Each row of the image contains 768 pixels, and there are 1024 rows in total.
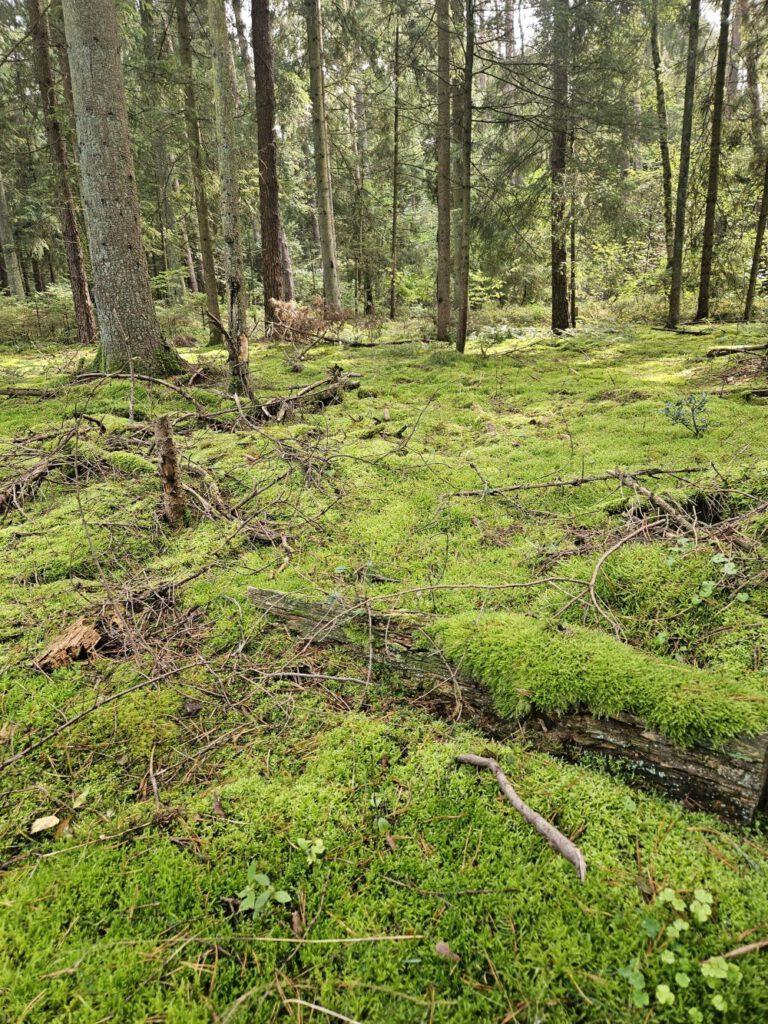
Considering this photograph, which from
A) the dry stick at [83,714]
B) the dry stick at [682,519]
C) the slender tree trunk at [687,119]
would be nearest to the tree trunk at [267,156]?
the slender tree trunk at [687,119]

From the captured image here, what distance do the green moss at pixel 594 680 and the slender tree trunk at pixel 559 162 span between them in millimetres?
11163

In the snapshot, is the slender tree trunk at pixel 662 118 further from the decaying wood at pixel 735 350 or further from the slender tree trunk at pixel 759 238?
the decaying wood at pixel 735 350

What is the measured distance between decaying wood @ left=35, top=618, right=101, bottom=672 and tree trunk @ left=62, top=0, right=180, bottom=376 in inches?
176

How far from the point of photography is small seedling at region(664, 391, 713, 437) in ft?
15.8

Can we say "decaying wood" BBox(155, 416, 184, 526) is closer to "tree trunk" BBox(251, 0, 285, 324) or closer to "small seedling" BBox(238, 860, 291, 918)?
"small seedling" BBox(238, 860, 291, 918)

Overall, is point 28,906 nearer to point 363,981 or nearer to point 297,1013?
point 297,1013

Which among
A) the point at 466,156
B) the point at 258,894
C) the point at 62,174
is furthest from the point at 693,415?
the point at 62,174

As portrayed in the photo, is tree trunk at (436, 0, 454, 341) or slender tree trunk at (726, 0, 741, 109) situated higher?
slender tree trunk at (726, 0, 741, 109)

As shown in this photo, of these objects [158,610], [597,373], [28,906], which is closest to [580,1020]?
[28,906]

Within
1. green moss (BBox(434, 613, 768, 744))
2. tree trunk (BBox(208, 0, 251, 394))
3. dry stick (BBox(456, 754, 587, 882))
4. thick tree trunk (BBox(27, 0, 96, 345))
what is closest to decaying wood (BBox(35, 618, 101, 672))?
green moss (BBox(434, 613, 768, 744))

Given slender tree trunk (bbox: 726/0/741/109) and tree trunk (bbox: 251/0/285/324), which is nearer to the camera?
tree trunk (bbox: 251/0/285/324)

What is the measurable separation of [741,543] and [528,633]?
4.32 ft

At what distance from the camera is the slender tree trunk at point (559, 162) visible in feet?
35.3

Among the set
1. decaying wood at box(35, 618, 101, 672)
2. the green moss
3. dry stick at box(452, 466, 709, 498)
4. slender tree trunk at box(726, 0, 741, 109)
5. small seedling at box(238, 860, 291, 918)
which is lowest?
small seedling at box(238, 860, 291, 918)
